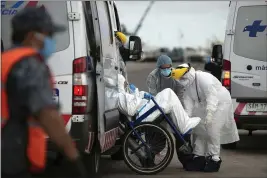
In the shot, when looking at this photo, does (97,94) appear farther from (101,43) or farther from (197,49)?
(197,49)

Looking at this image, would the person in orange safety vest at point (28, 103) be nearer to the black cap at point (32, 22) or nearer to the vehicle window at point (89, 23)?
the black cap at point (32, 22)

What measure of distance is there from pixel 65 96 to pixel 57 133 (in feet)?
8.80

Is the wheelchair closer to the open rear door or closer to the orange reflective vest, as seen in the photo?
the open rear door

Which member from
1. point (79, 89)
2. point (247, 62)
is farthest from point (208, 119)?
point (79, 89)

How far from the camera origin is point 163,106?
24.6ft

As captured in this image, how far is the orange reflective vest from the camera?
3443mm

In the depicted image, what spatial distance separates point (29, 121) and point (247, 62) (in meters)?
6.14

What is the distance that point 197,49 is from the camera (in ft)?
299

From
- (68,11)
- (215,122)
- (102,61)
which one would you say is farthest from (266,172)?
(68,11)

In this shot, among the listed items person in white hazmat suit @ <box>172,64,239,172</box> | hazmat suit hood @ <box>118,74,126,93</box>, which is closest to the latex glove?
person in white hazmat suit @ <box>172,64,239,172</box>

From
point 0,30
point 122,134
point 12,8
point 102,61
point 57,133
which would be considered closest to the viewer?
point 57,133

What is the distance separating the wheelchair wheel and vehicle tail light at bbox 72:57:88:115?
154 centimetres

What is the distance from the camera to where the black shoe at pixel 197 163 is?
7.86 meters

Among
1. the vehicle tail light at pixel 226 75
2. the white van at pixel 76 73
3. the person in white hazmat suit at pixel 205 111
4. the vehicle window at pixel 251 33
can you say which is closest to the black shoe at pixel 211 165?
the person in white hazmat suit at pixel 205 111
